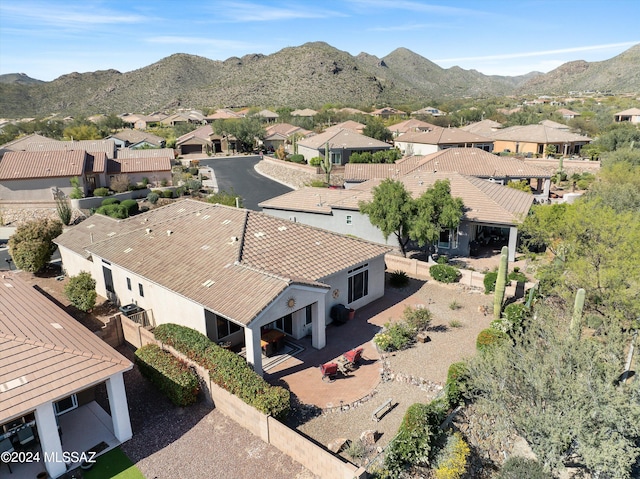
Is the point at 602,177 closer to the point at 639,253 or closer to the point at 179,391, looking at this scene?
the point at 639,253

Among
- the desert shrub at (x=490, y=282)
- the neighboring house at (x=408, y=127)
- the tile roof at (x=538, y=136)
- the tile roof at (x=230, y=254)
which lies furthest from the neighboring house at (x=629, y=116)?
the tile roof at (x=230, y=254)

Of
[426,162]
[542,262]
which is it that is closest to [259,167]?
[426,162]

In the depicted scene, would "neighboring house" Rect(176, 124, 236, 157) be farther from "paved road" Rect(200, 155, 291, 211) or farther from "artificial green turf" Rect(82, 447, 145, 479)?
"artificial green turf" Rect(82, 447, 145, 479)

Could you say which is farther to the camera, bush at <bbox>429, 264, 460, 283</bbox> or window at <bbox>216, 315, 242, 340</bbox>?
bush at <bbox>429, 264, 460, 283</bbox>

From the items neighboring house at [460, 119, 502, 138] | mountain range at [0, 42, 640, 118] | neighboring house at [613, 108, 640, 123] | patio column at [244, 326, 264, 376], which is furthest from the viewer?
mountain range at [0, 42, 640, 118]

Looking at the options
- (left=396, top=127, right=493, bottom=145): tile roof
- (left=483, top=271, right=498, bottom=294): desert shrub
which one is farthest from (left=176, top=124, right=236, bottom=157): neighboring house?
(left=483, top=271, right=498, bottom=294): desert shrub
